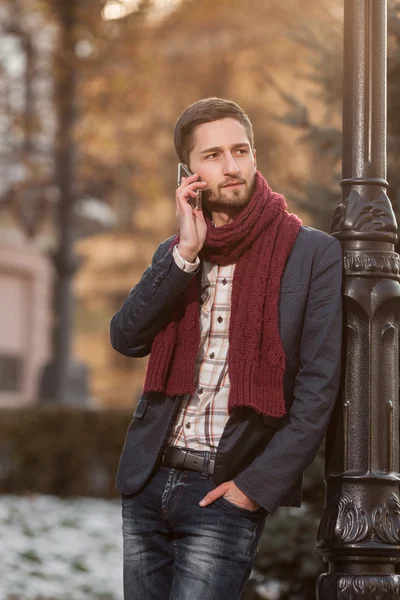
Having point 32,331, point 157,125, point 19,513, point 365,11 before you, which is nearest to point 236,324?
point 365,11

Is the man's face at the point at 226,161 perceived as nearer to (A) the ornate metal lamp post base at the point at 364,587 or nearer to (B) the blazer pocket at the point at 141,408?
(B) the blazer pocket at the point at 141,408

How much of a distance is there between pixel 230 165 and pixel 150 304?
1.74 feet

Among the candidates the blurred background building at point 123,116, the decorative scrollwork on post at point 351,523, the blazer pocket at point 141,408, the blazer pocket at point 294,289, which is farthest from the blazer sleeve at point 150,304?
the blurred background building at point 123,116

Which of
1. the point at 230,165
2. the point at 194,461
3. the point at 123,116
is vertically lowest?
the point at 194,461

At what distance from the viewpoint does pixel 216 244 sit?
3.80 metres

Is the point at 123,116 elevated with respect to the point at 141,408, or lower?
elevated

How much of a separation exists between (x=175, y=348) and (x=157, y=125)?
1789 cm

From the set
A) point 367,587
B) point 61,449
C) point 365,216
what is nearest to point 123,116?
point 61,449

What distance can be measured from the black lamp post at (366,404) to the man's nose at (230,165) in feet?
1.57

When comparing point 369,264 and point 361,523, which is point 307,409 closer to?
point 361,523

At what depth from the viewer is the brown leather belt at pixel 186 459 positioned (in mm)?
3689

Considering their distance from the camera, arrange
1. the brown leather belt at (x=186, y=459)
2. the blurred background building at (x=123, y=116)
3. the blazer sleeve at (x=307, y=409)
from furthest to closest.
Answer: the blurred background building at (x=123, y=116) → the brown leather belt at (x=186, y=459) → the blazer sleeve at (x=307, y=409)

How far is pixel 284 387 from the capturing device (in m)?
3.72

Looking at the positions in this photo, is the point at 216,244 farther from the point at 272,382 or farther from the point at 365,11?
the point at 365,11
